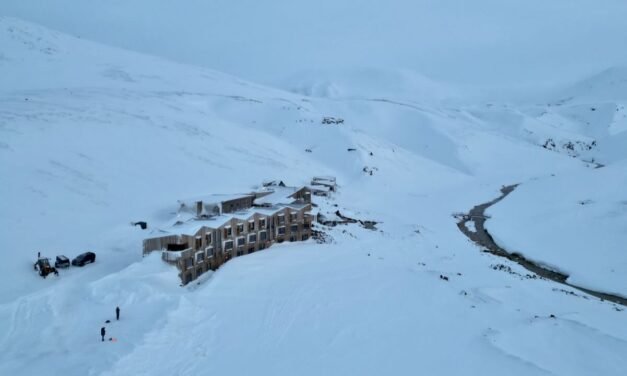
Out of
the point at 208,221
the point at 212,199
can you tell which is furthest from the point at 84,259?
the point at 212,199

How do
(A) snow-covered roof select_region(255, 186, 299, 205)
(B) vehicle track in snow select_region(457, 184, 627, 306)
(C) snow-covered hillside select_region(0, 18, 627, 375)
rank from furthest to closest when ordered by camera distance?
(A) snow-covered roof select_region(255, 186, 299, 205) < (B) vehicle track in snow select_region(457, 184, 627, 306) < (C) snow-covered hillside select_region(0, 18, 627, 375)

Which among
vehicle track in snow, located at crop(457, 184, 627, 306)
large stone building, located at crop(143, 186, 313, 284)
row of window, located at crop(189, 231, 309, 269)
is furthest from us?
vehicle track in snow, located at crop(457, 184, 627, 306)

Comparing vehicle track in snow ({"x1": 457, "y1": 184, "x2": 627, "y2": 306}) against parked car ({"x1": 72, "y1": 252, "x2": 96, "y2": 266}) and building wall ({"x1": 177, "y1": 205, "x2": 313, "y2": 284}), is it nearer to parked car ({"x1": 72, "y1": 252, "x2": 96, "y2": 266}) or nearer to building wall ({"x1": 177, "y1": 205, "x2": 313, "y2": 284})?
building wall ({"x1": 177, "y1": 205, "x2": 313, "y2": 284})

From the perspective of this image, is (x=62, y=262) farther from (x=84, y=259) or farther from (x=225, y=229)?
(x=225, y=229)

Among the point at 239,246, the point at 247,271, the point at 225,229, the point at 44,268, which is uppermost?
the point at 225,229

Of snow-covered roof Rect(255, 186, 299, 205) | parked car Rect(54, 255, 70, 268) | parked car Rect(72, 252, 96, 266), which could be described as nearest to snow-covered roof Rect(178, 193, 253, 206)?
snow-covered roof Rect(255, 186, 299, 205)

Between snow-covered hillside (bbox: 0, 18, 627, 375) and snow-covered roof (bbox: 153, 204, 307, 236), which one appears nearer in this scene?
snow-covered hillside (bbox: 0, 18, 627, 375)

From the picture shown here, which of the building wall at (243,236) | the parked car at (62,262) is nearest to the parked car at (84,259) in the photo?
the parked car at (62,262)

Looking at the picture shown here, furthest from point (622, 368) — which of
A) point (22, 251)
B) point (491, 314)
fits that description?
point (22, 251)
